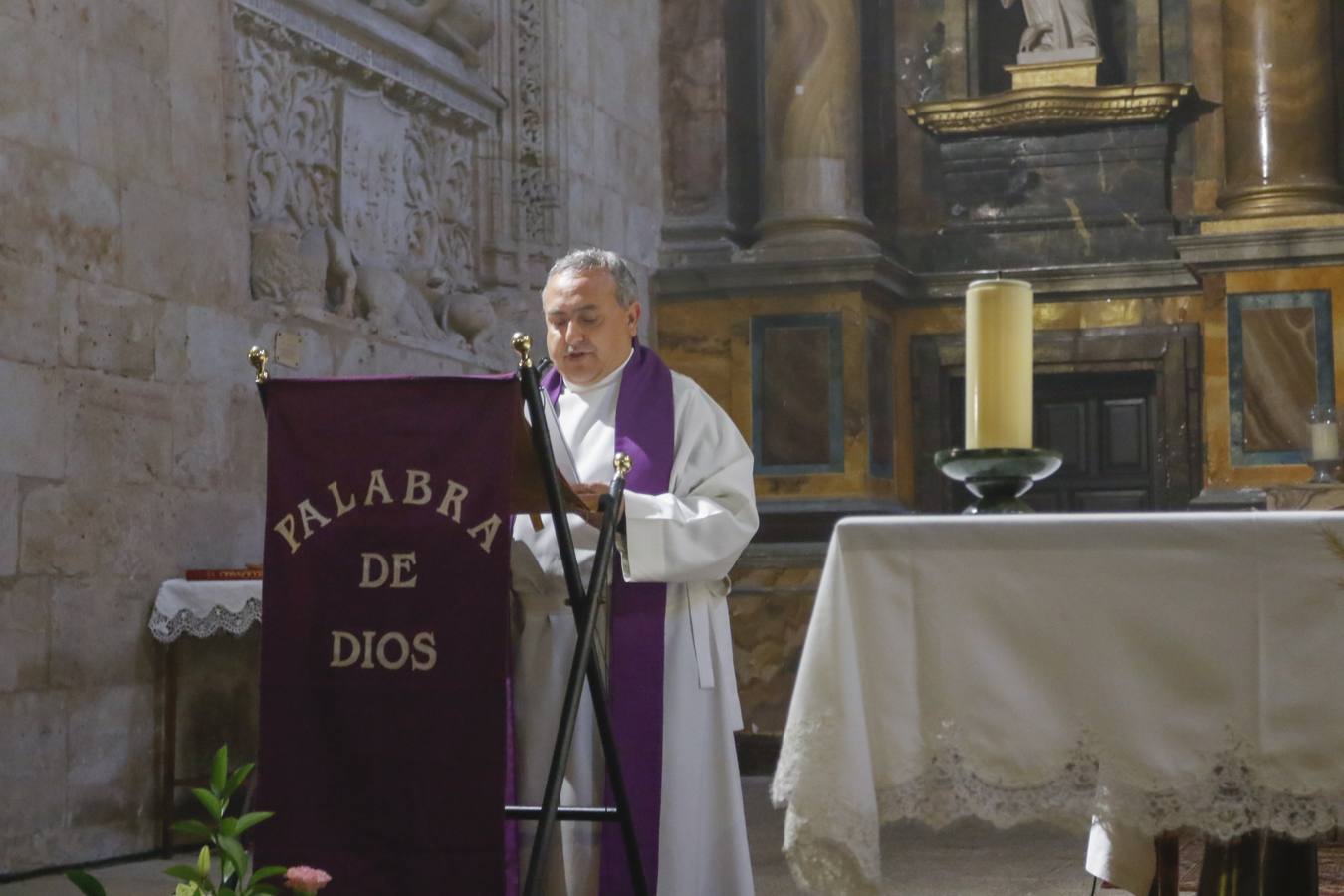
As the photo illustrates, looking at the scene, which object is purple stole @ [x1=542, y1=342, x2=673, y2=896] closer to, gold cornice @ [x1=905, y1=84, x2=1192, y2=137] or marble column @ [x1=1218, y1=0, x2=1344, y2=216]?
marble column @ [x1=1218, y1=0, x2=1344, y2=216]

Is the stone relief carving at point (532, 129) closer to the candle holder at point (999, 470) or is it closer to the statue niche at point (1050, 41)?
the statue niche at point (1050, 41)

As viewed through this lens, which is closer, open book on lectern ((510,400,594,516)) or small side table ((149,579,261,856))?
open book on lectern ((510,400,594,516))

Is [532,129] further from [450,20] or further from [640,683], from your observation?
[640,683]

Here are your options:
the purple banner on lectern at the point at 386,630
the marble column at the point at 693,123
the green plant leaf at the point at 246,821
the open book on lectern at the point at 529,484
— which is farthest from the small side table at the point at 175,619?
the marble column at the point at 693,123

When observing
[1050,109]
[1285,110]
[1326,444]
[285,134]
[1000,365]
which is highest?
[1050,109]

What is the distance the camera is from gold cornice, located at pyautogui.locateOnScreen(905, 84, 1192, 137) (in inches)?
400

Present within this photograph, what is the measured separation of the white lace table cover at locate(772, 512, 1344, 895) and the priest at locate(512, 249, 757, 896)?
101 cm

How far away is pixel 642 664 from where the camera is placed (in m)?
3.74

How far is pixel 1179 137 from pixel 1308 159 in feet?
2.81

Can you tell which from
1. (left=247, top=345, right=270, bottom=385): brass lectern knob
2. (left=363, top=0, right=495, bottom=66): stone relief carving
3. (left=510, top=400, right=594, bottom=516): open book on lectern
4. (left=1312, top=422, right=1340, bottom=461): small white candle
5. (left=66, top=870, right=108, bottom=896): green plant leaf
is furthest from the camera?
(left=1312, top=422, right=1340, bottom=461): small white candle

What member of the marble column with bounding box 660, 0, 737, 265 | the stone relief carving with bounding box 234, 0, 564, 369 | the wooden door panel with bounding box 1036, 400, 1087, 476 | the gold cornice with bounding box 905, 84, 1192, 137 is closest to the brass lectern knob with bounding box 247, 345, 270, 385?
the stone relief carving with bounding box 234, 0, 564, 369

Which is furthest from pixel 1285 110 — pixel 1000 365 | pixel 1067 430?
pixel 1000 365

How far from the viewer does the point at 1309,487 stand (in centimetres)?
841

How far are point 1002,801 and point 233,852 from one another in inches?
39.6
